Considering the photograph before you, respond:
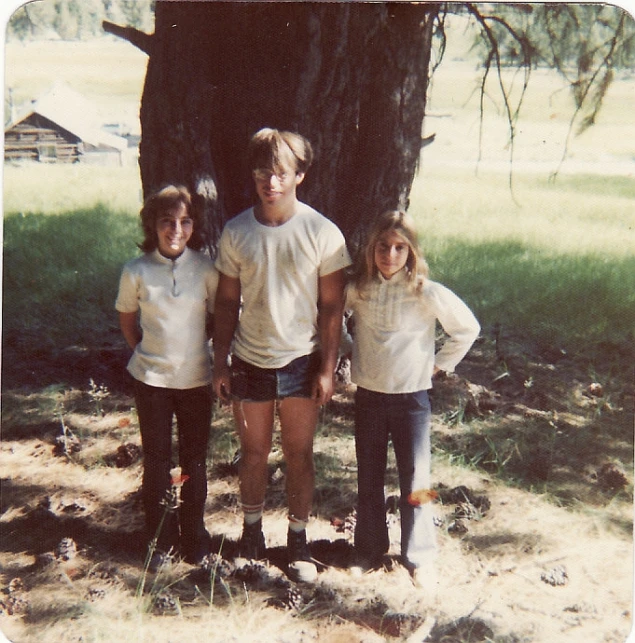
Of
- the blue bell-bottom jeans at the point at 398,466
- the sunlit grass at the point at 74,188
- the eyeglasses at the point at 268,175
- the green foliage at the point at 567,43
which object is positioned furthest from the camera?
the sunlit grass at the point at 74,188

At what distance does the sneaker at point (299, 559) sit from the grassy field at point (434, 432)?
3 centimetres

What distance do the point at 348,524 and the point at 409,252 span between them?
0.98m

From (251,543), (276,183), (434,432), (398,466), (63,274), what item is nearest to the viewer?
(276,183)

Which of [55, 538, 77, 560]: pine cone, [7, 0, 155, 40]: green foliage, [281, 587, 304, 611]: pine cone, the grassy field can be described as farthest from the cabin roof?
[281, 587, 304, 611]: pine cone

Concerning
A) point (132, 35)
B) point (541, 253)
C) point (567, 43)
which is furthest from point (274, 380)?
point (567, 43)

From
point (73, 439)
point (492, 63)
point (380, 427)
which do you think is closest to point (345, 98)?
point (492, 63)

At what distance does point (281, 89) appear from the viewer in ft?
7.79

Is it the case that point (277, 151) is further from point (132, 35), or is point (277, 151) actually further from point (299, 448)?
point (299, 448)

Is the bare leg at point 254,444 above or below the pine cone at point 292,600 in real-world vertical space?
above

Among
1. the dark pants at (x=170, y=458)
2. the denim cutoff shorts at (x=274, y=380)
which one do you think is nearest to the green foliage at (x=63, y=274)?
the dark pants at (x=170, y=458)

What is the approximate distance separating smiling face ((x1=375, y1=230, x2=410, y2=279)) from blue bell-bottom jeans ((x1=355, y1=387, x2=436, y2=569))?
1.28 ft

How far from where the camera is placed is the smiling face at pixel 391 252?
2119 mm

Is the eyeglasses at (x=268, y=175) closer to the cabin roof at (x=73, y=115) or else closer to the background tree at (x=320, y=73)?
the background tree at (x=320, y=73)

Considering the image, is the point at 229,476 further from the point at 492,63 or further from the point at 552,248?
the point at 492,63
